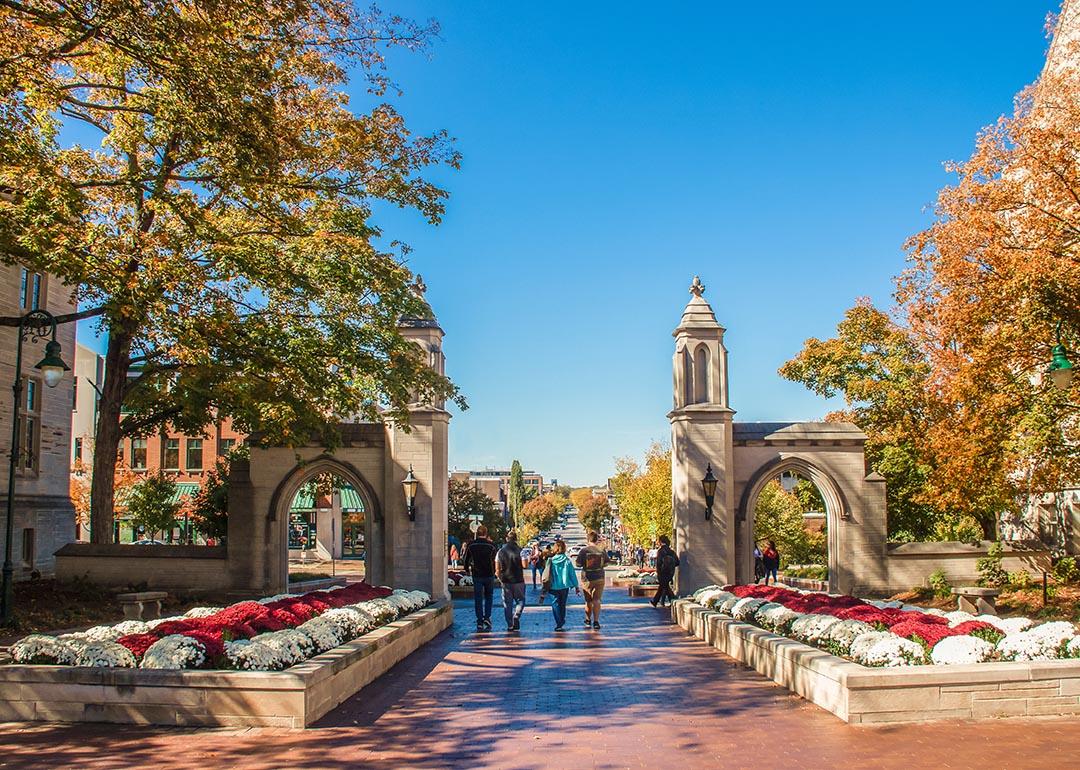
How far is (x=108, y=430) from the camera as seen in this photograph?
20609 mm

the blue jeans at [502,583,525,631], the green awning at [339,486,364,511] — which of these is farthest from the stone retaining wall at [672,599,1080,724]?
the green awning at [339,486,364,511]

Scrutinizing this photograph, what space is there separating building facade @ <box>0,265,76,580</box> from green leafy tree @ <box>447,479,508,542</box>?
1506 cm

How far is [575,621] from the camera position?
2012 cm

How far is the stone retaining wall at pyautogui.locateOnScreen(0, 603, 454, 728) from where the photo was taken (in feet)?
Result: 29.6

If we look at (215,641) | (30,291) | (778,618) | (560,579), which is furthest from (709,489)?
(30,291)

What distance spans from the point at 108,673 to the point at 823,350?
98.7 feet

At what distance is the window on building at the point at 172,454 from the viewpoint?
5616 centimetres

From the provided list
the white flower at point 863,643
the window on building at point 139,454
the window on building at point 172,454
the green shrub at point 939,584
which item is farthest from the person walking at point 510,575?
the window on building at point 139,454

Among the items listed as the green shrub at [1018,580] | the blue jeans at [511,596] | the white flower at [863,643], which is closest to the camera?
the white flower at [863,643]

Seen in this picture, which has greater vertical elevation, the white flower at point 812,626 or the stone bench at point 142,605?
the white flower at point 812,626

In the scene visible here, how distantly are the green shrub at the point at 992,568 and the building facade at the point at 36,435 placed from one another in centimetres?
2308

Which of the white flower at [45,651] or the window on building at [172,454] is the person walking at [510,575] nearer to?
the white flower at [45,651]

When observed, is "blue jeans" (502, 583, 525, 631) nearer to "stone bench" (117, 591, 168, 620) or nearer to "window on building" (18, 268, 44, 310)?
"stone bench" (117, 591, 168, 620)

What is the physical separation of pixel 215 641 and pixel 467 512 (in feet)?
110
